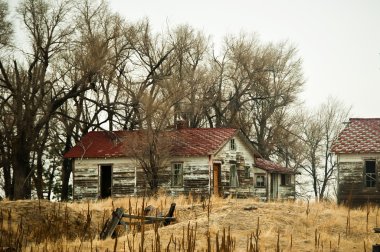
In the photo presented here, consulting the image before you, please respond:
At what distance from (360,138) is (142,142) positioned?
38.3 feet

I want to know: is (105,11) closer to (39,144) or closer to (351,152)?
(39,144)

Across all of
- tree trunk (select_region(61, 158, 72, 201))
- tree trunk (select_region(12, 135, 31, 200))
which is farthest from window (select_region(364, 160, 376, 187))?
tree trunk (select_region(61, 158, 72, 201))

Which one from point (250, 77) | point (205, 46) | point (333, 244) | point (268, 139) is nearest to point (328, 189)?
point (268, 139)

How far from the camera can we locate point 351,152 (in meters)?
27.8

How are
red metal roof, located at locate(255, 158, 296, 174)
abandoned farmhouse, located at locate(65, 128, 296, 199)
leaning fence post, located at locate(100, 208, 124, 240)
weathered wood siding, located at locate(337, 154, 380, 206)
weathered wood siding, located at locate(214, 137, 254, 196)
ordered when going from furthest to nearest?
red metal roof, located at locate(255, 158, 296, 174)
weathered wood siding, located at locate(214, 137, 254, 196)
abandoned farmhouse, located at locate(65, 128, 296, 199)
weathered wood siding, located at locate(337, 154, 380, 206)
leaning fence post, located at locate(100, 208, 124, 240)

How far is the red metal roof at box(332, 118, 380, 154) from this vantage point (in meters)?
27.9

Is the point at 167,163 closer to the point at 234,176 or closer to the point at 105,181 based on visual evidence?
the point at 105,181

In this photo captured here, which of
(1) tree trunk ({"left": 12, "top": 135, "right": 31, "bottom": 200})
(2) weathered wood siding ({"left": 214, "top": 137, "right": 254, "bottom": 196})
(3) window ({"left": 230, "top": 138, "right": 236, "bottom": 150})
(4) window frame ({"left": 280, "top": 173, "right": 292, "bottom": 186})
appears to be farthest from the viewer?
(4) window frame ({"left": 280, "top": 173, "right": 292, "bottom": 186})

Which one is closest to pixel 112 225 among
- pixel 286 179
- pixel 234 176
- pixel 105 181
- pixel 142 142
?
pixel 142 142

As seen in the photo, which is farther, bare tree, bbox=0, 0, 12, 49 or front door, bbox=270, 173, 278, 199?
front door, bbox=270, 173, 278, 199

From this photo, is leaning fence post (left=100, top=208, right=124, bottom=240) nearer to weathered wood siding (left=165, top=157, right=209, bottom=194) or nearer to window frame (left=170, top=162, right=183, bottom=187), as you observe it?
weathered wood siding (left=165, top=157, right=209, bottom=194)

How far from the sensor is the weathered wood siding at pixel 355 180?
90.8 feet

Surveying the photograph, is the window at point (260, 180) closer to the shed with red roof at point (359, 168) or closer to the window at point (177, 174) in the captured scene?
the window at point (177, 174)

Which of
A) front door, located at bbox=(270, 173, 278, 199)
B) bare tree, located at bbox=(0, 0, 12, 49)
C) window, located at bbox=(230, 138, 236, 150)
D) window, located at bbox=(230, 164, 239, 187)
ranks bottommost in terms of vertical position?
front door, located at bbox=(270, 173, 278, 199)
